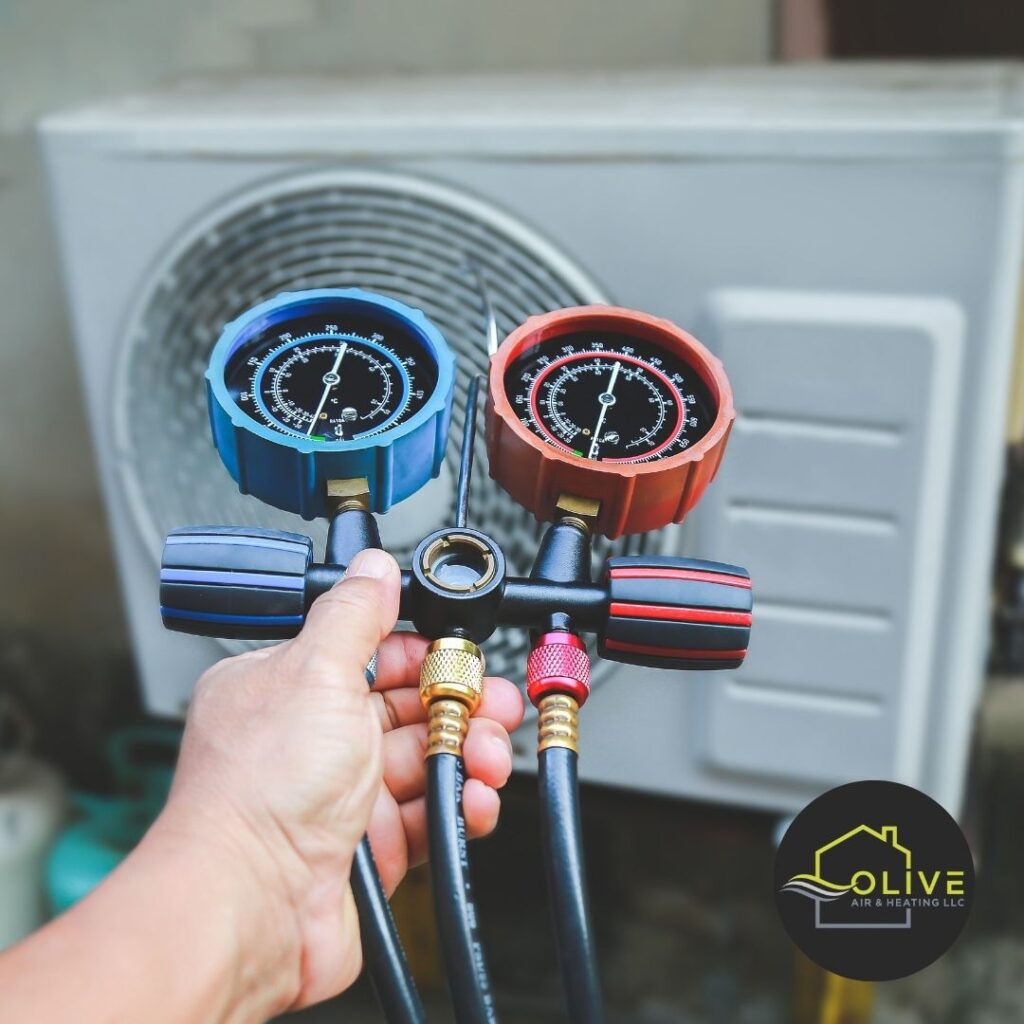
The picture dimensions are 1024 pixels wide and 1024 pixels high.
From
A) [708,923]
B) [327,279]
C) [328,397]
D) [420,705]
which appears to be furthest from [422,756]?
[708,923]

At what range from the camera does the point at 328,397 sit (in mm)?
388

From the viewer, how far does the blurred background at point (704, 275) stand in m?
0.63

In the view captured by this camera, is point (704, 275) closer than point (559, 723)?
No

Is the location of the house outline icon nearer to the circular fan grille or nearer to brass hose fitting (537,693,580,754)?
brass hose fitting (537,693,580,754)

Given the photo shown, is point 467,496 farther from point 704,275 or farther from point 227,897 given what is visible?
point 704,275

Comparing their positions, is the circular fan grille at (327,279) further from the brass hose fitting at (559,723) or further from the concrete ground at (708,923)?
the concrete ground at (708,923)

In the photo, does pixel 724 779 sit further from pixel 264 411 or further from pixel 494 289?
pixel 264 411

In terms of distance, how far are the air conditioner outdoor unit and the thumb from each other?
192 mm

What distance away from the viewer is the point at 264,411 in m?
0.38

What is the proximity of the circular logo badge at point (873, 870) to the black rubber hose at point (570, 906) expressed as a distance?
8 cm

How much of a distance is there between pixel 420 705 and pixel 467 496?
102mm

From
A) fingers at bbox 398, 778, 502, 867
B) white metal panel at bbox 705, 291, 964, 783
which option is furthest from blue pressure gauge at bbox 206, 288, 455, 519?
white metal panel at bbox 705, 291, 964, 783

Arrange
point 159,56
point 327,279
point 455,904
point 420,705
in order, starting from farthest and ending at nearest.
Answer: point 159,56 < point 327,279 < point 420,705 < point 455,904

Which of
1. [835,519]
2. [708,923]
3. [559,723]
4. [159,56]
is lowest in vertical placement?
[708,923]
